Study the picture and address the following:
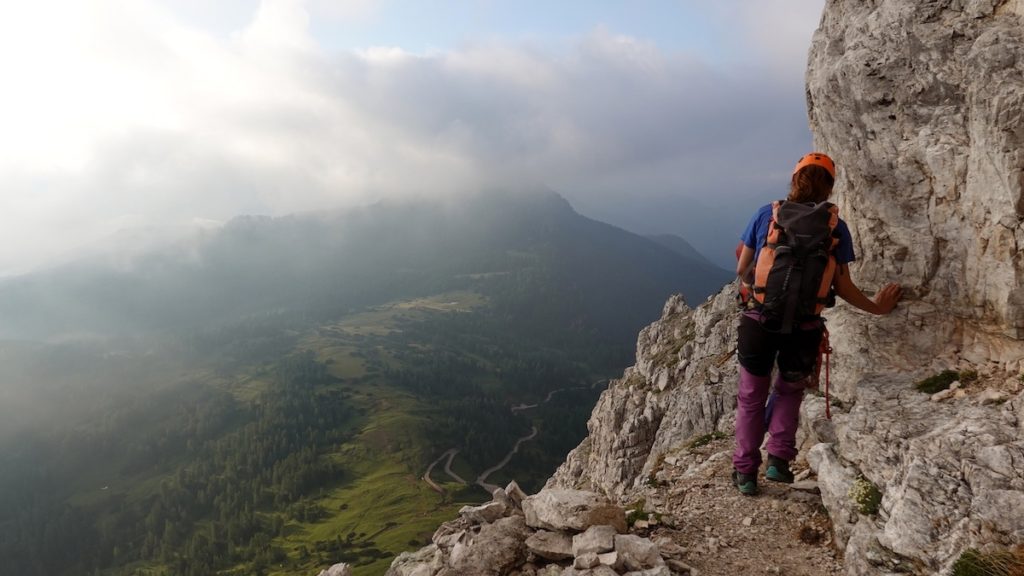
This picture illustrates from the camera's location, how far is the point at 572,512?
12.1m

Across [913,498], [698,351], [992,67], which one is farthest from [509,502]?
[698,351]

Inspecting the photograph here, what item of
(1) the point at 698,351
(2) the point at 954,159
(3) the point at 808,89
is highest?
(3) the point at 808,89

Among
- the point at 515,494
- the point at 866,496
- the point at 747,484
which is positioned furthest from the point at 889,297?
the point at 515,494

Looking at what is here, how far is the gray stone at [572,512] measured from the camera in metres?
11.9

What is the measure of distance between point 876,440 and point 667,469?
35.1 feet

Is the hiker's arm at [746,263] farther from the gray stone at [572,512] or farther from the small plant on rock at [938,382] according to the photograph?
the gray stone at [572,512]

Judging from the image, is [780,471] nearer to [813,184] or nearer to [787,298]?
[787,298]

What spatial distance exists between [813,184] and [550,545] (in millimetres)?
9861

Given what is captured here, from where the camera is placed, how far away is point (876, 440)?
11617 millimetres

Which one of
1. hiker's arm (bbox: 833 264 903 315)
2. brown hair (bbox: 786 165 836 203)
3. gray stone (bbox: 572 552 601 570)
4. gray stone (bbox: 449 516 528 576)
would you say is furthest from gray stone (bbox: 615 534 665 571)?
brown hair (bbox: 786 165 836 203)

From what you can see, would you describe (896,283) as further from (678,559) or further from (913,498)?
(678,559)

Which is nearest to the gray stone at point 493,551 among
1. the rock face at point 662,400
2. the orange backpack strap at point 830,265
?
the orange backpack strap at point 830,265

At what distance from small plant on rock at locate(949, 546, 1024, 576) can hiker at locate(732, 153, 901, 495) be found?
4657 millimetres

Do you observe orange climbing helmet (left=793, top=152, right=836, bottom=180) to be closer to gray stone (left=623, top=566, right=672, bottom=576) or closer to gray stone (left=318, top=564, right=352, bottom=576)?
gray stone (left=623, top=566, right=672, bottom=576)
